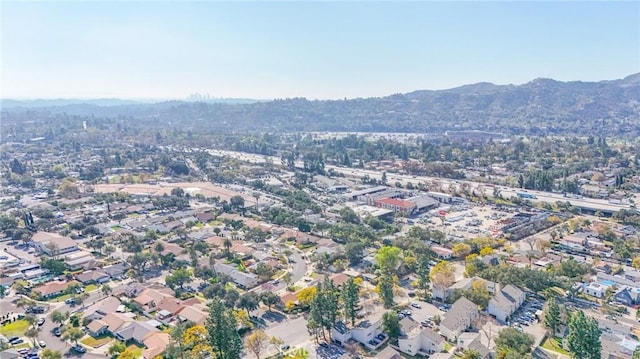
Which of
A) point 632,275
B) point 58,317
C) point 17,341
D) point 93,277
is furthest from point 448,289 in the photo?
point 93,277

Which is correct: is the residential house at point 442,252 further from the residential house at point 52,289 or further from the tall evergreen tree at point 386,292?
the residential house at point 52,289

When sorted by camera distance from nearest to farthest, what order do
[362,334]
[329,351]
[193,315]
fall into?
[329,351] < [362,334] < [193,315]

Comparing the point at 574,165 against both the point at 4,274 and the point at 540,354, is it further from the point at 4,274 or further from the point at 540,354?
the point at 4,274

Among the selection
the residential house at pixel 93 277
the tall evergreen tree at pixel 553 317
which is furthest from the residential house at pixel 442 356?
the residential house at pixel 93 277

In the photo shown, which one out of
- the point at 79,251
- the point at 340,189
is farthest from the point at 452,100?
the point at 79,251

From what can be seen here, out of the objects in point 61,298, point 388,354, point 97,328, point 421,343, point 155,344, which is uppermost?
point 388,354

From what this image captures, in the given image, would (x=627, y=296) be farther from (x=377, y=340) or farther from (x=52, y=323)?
(x=52, y=323)
